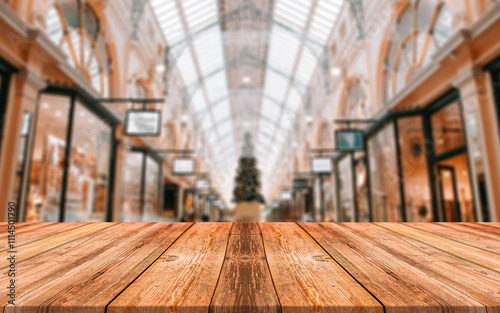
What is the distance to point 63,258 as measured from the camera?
100cm

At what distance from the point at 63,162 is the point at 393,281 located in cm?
691

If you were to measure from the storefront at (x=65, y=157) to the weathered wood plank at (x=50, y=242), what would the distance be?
5282 millimetres

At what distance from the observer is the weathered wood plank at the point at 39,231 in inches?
45.6

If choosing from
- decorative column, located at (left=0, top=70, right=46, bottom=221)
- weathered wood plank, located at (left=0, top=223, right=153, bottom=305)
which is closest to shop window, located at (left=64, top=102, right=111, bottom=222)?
decorative column, located at (left=0, top=70, right=46, bottom=221)

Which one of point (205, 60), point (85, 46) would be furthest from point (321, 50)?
point (85, 46)

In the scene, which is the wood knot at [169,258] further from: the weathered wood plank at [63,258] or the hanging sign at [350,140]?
the hanging sign at [350,140]

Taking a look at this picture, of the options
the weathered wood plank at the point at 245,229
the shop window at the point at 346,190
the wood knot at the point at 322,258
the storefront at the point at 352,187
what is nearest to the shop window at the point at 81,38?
the weathered wood plank at the point at 245,229

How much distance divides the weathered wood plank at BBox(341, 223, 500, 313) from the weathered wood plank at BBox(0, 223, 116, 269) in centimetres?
106

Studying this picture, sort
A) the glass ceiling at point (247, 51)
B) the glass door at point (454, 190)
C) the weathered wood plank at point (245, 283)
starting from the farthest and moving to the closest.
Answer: the glass ceiling at point (247, 51), the glass door at point (454, 190), the weathered wood plank at point (245, 283)

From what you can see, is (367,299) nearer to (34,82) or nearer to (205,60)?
(34,82)

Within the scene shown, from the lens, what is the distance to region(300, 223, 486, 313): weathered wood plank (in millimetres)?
722

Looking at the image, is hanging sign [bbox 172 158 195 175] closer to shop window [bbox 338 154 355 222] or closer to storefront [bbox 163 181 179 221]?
storefront [bbox 163 181 179 221]

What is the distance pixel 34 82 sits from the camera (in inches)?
233

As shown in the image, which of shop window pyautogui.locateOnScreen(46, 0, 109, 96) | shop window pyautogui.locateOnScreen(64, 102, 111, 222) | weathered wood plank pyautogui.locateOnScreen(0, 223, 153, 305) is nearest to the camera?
weathered wood plank pyautogui.locateOnScreen(0, 223, 153, 305)
